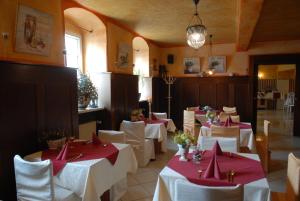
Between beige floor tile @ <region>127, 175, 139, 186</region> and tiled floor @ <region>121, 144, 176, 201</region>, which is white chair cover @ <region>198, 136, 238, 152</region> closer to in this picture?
tiled floor @ <region>121, 144, 176, 201</region>

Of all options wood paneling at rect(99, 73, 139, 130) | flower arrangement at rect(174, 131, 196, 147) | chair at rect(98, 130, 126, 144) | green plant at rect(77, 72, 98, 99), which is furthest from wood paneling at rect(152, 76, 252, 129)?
flower arrangement at rect(174, 131, 196, 147)

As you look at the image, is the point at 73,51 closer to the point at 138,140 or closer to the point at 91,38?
the point at 91,38

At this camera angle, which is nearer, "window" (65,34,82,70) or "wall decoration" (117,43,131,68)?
"window" (65,34,82,70)

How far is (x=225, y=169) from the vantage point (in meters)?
2.18

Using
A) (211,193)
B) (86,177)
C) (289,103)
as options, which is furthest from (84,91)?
(289,103)

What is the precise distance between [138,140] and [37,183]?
2.50 m

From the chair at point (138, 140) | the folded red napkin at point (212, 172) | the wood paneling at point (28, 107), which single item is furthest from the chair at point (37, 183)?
the chair at point (138, 140)

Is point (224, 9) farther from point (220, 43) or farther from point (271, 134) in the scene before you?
point (271, 134)

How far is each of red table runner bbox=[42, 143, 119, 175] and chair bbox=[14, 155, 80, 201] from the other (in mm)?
230

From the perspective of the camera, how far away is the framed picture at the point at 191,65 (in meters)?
7.76

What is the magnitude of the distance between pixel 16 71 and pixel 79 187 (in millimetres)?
1430

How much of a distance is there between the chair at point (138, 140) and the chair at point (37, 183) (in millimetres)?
2205

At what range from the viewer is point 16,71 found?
2633mm

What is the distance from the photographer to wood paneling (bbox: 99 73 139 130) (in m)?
4.65
